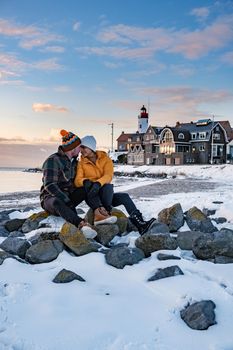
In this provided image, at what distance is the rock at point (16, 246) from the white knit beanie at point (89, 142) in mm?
2030

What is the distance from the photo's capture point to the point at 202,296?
11.3ft

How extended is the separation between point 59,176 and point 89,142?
2.87 ft

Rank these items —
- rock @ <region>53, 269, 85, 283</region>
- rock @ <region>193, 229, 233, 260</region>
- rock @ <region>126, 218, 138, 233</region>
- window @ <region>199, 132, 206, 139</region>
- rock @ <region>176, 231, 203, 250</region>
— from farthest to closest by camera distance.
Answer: window @ <region>199, 132, 206, 139</region>, rock @ <region>126, 218, 138, 233</region>, rock @ <region>176, 231, 203, 250</region>, rock @ <region>193, 229, 233, 260</region>, rock @ <region>53, 269, 85, 283</region>

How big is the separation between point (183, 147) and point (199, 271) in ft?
201

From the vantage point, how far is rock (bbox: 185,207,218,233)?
623 cm

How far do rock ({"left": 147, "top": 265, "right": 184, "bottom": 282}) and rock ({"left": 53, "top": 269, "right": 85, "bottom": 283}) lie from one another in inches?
30.8

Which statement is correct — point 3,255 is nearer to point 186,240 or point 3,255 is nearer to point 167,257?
point 167,257

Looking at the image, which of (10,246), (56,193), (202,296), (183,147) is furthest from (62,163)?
(183,147)

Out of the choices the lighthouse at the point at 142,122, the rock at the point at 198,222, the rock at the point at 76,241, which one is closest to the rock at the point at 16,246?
the rock at the point at 76,241

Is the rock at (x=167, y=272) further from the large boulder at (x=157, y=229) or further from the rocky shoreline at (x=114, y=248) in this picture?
the large boulder at (x=157, y=229)

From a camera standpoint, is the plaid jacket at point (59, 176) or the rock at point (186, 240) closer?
the rock at point (186, 240)

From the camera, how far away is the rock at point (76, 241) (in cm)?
467

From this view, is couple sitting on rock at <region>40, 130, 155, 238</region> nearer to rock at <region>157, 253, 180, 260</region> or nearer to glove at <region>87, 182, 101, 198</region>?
glove at <region>87, 182, 101, 198</region>

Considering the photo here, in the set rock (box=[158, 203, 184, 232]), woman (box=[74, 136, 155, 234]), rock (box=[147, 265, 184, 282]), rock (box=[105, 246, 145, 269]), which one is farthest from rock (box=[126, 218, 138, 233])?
rock (box=[147, 265, 184, 282])
